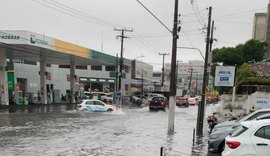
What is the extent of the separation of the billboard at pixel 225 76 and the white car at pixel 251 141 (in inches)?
768

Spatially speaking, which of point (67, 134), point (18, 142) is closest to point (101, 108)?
point (67, 134)

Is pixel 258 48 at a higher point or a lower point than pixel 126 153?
higher

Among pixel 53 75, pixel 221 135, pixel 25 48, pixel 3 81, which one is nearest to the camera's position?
pixel 221 135

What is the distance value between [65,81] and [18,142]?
49.0 metres

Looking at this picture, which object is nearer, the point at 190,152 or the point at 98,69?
the point at 190,152

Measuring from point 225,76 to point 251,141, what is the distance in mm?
20050

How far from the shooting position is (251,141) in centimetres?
964

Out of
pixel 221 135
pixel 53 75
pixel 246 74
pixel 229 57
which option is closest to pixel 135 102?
pixel 53 75

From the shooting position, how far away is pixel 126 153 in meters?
15.9

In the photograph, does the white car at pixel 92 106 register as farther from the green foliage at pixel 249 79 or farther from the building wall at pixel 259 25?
the building wall at pixel 259 25

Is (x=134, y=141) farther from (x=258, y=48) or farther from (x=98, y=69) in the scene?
(x=98, y=69)

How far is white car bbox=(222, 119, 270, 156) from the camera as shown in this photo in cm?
952

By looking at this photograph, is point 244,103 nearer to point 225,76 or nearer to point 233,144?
point 225,76

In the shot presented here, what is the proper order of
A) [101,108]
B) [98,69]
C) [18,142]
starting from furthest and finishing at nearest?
[98,69]
[101,108]
[18,142]
